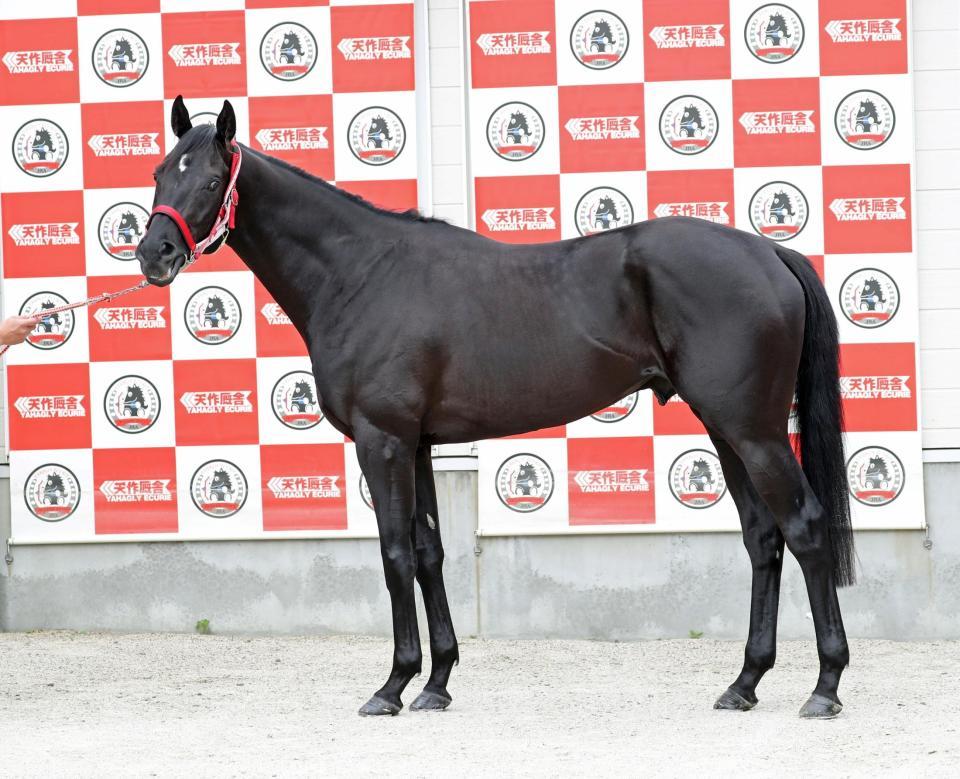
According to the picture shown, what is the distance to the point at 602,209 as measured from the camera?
6090 millimetres

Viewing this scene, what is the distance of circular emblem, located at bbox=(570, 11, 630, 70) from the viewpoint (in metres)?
6.06

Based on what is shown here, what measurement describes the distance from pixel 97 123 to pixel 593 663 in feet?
12.4

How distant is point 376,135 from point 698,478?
7.97 ft

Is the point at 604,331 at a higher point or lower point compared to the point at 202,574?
higher

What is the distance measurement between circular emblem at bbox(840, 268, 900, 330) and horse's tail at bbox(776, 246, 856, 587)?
5.61ft

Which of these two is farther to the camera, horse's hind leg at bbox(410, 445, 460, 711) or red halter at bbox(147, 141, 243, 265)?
horse's hind leg at bbox(410, 445, 460, 711)

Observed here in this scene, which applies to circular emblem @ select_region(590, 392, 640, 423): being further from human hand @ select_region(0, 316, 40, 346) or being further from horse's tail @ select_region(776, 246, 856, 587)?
human hand @ select_region(0, 316, 40, 346)

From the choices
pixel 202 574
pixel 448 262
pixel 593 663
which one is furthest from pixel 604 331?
pixel 202 574

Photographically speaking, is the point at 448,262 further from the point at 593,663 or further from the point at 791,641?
the point at 791,641

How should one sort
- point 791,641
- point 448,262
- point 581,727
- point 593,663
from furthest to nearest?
point 791,641 → point 593,663 → point 448,262 → point 581,727

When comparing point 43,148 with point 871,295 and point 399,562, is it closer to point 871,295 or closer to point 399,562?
point 399,562

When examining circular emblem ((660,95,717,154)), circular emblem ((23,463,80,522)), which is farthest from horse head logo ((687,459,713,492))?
circular emblem ((23,463,80,522))

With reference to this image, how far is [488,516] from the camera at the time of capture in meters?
6.11

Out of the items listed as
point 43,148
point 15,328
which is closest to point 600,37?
point 43,148
